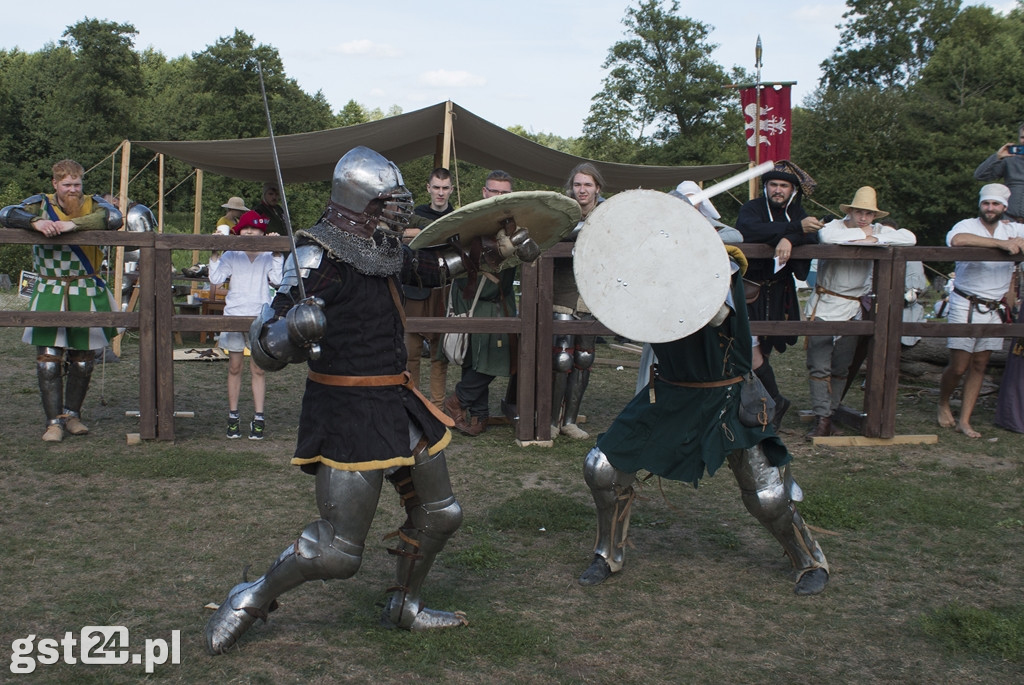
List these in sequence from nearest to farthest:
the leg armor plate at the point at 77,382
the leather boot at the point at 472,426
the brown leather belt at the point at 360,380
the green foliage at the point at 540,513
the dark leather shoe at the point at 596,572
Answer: the brown leather belt at the point at 360,380 < the dark leather shoe at the point at 596,572 < the green foliage at the point at 540,513 < the leg armor plate at the point at 77,382 < the leather boot at the point at 472,426

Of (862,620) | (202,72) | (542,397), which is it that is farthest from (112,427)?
(202,72)

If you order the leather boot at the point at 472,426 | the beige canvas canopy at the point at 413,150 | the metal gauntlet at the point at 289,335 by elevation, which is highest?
the beige canvas canopy at the point at 413,150

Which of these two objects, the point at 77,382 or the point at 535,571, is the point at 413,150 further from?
the point at 535,571

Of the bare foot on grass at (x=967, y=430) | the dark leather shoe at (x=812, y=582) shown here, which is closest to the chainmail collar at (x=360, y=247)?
the dark leather shoe at (x=812, y=582)

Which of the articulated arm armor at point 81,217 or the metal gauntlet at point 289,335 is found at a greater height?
the articulated arm armor at point 81,217

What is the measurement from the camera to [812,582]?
368 cm

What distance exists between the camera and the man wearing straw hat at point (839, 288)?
20.1 feet

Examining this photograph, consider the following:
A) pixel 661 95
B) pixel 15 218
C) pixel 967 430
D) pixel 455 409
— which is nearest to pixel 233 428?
pixel 455 409

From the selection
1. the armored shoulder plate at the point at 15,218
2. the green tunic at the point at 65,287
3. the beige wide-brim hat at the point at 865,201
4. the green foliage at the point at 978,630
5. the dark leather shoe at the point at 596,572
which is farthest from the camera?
the beige wide-brim hat at the point at 865,201

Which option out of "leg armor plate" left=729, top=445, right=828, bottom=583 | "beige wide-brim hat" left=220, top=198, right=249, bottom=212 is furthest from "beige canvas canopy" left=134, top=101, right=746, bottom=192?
"leg armor plate" left=729, top=445, right=828, bottom=583

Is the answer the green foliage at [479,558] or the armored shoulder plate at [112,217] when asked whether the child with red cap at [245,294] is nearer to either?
the armored shoulder plate at [112,217]

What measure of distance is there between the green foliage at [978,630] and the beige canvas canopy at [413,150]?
17.7 feet

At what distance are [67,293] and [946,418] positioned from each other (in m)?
6.13

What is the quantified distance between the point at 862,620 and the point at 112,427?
4912 mm
